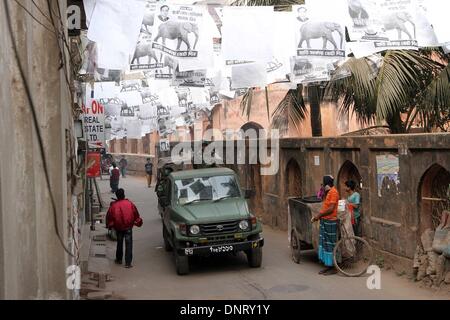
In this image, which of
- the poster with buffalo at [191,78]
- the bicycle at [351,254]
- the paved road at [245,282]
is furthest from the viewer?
the poster with buffalo at [191,78]

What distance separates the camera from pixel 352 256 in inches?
440

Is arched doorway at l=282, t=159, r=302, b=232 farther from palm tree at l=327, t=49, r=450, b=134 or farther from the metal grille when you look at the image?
the metal grille

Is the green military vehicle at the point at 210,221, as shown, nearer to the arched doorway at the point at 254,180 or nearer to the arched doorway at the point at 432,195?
the arched doorway at the point at 432,195

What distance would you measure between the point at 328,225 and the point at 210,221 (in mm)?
2317

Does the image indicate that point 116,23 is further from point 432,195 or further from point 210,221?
point 432,195

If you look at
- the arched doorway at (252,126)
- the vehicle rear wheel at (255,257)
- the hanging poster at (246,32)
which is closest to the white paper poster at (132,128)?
the arched doorway at (252,126)

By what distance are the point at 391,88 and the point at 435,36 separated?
2875 millimetres

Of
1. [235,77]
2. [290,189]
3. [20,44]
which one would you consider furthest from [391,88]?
[20,44]

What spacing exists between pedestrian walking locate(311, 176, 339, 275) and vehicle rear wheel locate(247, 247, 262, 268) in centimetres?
135

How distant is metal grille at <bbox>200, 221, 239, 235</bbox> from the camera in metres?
11.4

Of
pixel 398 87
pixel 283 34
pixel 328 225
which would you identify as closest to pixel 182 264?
pixel 328 225

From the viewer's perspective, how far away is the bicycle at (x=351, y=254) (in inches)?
428

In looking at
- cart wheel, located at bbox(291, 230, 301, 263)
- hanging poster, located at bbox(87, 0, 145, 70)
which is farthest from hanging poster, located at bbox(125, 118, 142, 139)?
hanging poster, located at bbox(87, 0, 145, 70)

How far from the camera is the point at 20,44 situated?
6.42m
